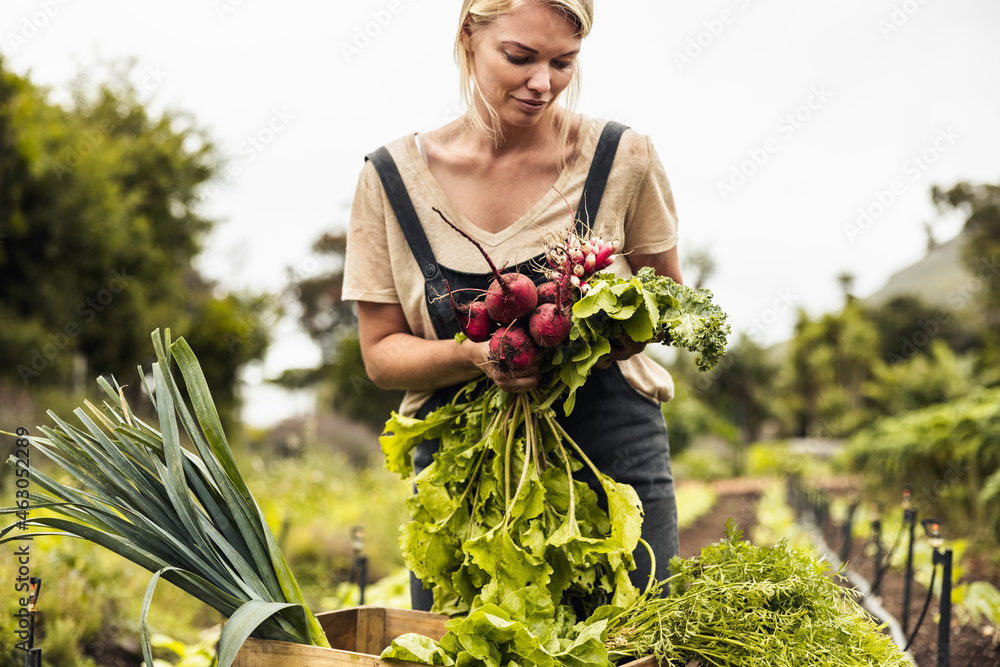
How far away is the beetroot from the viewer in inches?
58.2

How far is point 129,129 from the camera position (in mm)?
16422

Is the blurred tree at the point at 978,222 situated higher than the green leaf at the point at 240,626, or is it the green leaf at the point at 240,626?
the blurred tree at the point at 978,222

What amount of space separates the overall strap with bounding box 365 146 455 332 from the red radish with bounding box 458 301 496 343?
24 centimetres

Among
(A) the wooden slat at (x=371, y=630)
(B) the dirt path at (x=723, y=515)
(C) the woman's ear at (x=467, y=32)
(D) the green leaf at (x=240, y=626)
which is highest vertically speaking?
(C) the woman's ear at (x=467, y=32)

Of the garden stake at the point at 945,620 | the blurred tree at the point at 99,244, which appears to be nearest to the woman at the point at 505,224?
the garden stake at the point at 945,620

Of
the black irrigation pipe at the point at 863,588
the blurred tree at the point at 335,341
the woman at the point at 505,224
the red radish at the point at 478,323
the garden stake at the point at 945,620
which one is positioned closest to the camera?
the red radish at the point at 478,323

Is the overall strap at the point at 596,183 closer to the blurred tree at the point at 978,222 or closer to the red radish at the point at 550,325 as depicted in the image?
the red radish at the point at 550,325

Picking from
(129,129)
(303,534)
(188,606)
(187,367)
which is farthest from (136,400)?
(187,367)

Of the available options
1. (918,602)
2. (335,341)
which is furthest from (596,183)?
(335,341)

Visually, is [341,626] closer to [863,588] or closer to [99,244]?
[863,588]

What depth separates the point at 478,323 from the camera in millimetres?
1568

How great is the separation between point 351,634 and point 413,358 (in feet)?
2.28

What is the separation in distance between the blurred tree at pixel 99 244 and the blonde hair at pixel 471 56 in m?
9.10

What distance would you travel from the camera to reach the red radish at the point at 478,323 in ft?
5.15
